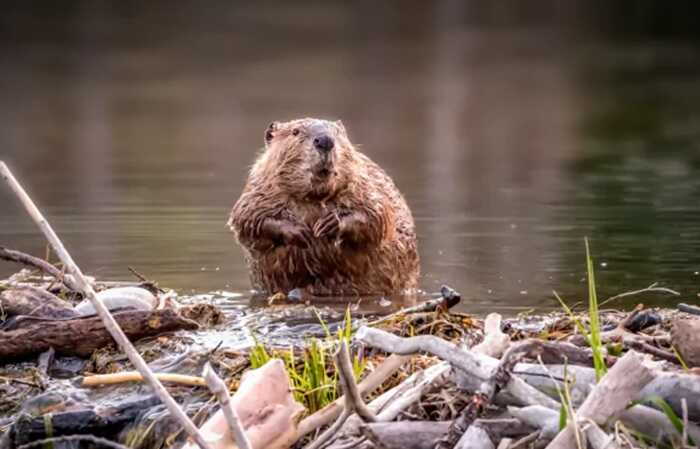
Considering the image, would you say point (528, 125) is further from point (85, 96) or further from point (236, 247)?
point (236, 247)

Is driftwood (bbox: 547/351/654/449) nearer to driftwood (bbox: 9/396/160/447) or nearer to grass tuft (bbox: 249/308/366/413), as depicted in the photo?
grass tuft (bbox: 249/308/366/413)

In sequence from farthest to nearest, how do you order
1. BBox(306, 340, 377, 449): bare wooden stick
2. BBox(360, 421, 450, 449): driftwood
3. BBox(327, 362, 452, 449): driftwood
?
BBox(327, 362, 452, 449): driftwood < BBox(360, 421, 450, 449): driftwood < BBox(306, 340, 377, 449): bare wooden stick

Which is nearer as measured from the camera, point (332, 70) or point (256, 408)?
point (256, 408)

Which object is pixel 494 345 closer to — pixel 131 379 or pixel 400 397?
pixel 400 397

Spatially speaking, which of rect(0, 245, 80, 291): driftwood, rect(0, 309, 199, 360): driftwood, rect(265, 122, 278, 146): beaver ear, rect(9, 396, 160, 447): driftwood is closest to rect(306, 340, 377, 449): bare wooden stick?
rect(9, 396, 160, 447): driftwood

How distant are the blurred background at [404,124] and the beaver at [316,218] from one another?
384 mm

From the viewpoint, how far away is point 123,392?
498 centimetres

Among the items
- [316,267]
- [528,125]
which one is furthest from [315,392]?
[528,125]

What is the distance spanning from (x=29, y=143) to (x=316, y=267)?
12.6 metres

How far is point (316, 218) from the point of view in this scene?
23.9ft

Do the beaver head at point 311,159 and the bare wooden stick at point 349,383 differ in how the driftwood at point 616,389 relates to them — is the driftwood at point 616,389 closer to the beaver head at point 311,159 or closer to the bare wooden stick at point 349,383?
the bare wooden stick at point 349,383

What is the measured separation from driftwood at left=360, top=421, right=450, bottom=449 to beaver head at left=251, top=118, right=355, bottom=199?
120 inches

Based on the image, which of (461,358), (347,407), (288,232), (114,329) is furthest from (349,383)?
(288,232)

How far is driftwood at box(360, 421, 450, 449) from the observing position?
13.5 feet
